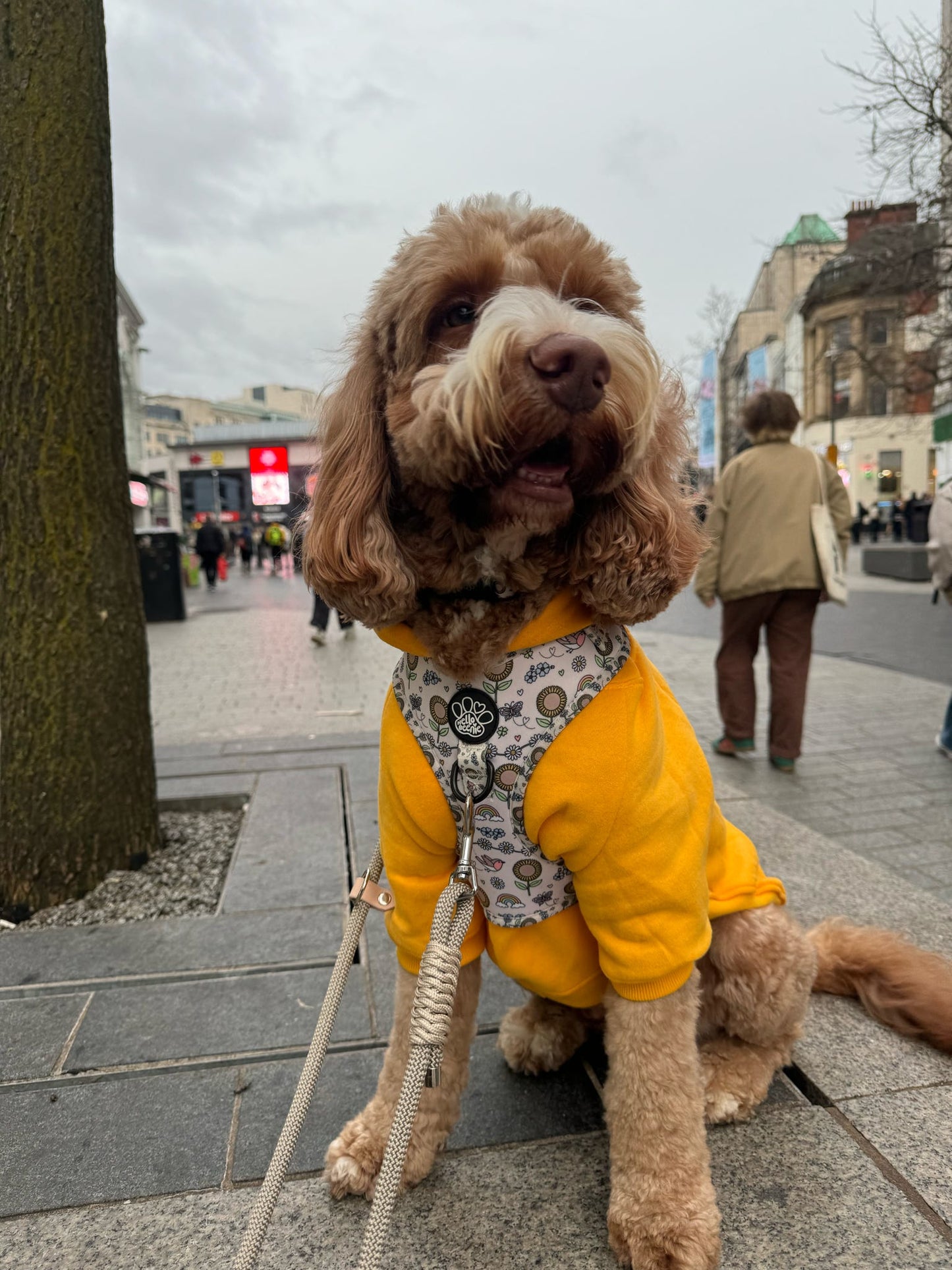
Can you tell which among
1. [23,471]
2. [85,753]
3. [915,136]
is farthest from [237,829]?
[915,136]

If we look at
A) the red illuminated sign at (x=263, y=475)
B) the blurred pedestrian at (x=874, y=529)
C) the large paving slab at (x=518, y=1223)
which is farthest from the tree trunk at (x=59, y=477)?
the blurred pedestrian at (x=874, y=529)

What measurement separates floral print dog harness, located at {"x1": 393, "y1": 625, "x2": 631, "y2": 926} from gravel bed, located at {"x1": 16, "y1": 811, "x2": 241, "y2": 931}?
1.76 meters

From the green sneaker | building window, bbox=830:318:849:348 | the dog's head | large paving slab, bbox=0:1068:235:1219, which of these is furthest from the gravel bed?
building window, bbox=830:318:849:348

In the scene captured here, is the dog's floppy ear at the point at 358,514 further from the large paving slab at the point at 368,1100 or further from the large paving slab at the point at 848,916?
the large paving slab at the point at 848,916

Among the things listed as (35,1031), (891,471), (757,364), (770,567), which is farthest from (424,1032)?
(757,364)

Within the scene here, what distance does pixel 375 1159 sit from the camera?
1736mm

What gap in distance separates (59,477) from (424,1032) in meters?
2.45

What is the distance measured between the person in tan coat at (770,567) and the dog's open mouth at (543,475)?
11.9ft

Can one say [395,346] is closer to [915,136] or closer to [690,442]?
[690,442]

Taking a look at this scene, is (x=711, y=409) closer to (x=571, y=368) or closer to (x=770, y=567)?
(x=770, y=567)

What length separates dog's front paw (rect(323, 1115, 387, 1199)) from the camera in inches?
67.1

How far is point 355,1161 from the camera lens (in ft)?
5.64

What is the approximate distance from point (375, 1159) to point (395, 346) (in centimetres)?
168

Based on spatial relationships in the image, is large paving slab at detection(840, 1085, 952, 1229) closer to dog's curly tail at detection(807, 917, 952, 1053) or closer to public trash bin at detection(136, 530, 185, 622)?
dog's curly tail at detection(807, 917, 952, 1053)
